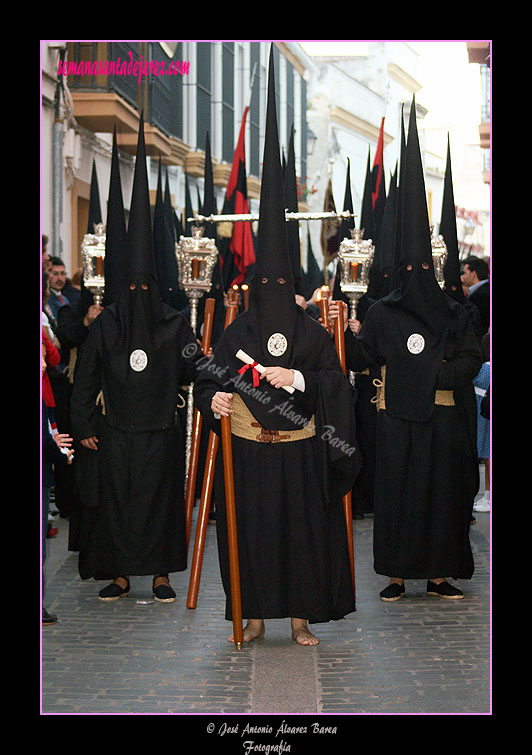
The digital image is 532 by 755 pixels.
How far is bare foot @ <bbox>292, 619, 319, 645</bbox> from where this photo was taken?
5785mm

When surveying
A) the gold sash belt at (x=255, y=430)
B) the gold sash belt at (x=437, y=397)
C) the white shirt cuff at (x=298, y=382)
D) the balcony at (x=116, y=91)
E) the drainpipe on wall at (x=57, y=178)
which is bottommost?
the gold sash belt at (x=255, y=430)

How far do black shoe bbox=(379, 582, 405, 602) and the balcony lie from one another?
7.70 meters

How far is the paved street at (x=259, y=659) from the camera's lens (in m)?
4.78

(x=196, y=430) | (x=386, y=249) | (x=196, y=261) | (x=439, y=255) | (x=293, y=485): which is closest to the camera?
(x=293, y=485)

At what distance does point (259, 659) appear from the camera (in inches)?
216

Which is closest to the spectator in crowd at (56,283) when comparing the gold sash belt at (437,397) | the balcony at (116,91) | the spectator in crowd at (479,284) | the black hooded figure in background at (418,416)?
the balcony at (116,91)

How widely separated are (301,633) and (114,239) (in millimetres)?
3497

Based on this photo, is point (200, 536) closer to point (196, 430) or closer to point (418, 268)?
point (196, 430)

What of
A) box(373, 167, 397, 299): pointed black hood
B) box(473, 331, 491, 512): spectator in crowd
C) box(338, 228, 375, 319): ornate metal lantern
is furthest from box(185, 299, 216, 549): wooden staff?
box(473, 331, 491, 512): spectator in crowd

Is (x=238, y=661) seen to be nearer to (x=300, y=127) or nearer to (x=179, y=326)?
(x=179, y=326)

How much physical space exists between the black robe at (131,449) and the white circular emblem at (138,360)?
7cm

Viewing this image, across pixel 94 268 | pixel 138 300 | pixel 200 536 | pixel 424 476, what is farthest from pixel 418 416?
pixel 94 268

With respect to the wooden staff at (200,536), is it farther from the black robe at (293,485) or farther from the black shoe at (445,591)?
the black shoe at (445,591)

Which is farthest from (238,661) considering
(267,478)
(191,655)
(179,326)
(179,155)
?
(179,155)
